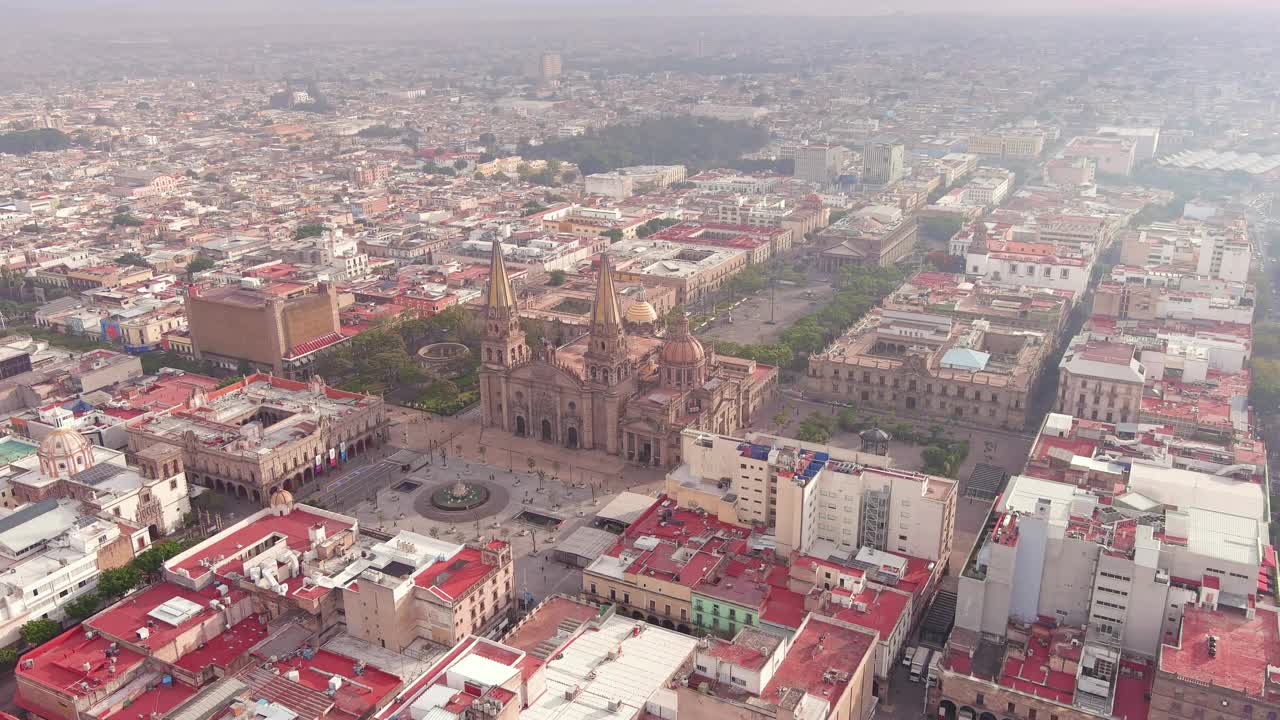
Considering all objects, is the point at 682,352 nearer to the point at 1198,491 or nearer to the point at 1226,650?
the point at 1198,491

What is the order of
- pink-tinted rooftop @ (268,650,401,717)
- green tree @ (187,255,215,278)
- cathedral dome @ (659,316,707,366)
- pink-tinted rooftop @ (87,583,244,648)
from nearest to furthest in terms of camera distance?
pink-tinted rooftop @ (268,650,401,717), pink-tinted rooftop @ (87,583,244,648), cathedral dome @ (659,316,707,366), green tree @ (187,255,215,278)

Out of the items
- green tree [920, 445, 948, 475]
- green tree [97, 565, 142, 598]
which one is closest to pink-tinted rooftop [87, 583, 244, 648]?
green tree [97, 565, 142, 598]

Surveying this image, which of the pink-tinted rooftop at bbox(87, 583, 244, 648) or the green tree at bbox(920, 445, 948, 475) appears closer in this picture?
the pink-tinted rooftop at bbox(87, 583, 244, 648)

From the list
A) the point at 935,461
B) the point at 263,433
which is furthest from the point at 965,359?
the point at 263,433

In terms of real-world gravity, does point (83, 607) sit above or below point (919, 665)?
above

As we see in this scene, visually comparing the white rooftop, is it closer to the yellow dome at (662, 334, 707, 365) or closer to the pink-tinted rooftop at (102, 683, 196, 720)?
the yellow dome at (662, 334, 707, 365)

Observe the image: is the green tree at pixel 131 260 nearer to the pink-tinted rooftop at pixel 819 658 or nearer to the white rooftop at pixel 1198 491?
the pink-tinted rooftop at pixel 819 658

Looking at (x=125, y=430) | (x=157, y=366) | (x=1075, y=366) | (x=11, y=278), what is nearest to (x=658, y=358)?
(x=1075, y=366)
